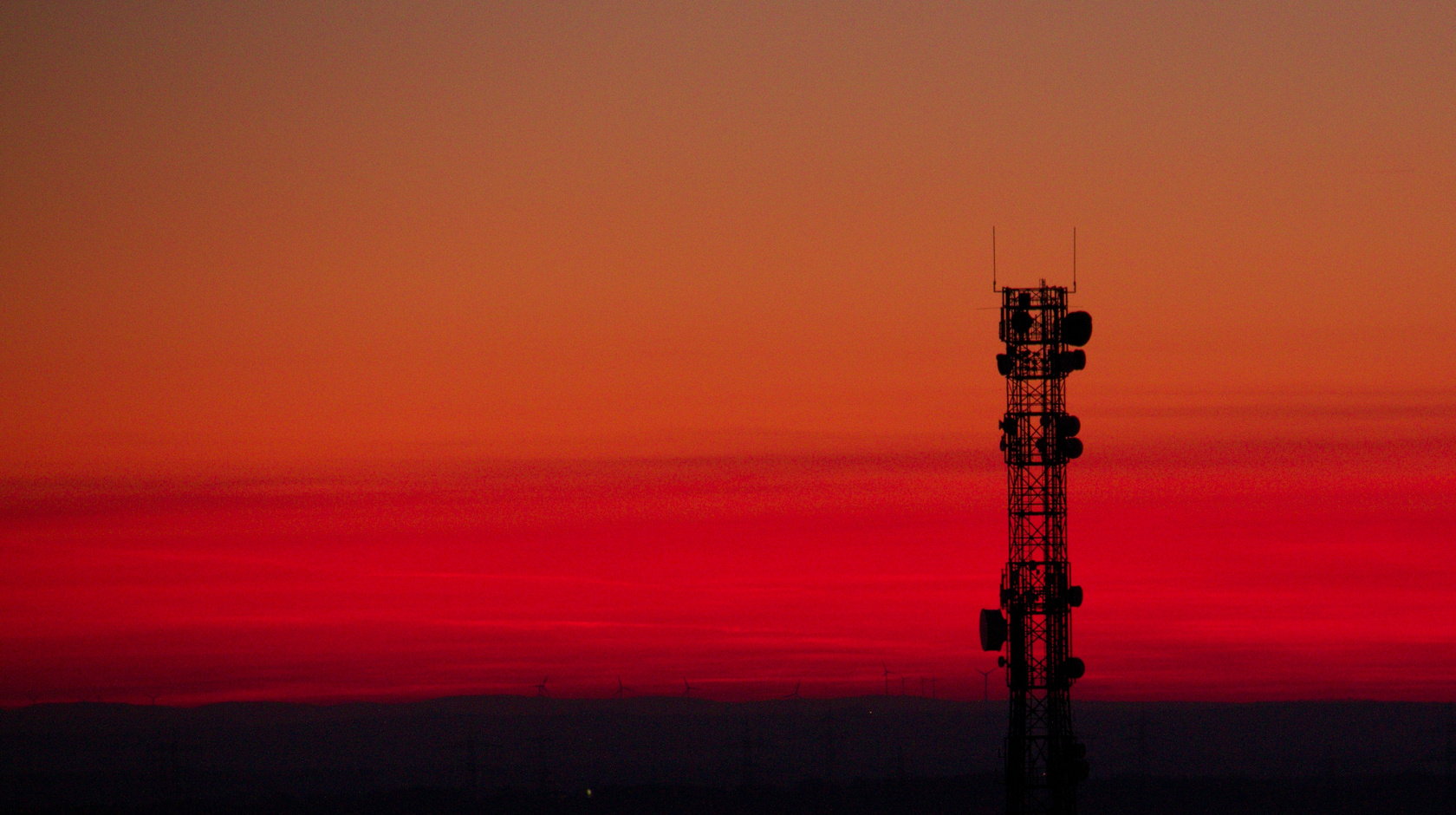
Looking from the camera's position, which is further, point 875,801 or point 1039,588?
point 875,801

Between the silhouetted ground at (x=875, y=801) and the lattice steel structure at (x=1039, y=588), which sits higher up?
the lattice steel structure at (x=1039, y=588)

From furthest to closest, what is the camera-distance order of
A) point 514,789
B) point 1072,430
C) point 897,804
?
point 514,789
point 897,804
point 1072,430

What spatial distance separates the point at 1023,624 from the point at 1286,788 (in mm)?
140019

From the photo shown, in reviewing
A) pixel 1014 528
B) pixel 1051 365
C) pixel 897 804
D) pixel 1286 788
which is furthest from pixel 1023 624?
pixel 1286 788

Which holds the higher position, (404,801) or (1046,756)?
(1046,756)

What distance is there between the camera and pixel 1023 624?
6300 cm

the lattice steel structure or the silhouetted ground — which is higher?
the lattice steel structure

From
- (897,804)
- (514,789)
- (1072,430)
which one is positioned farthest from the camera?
(514,789)

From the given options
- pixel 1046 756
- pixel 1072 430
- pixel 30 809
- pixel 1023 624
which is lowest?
pixel 30 809

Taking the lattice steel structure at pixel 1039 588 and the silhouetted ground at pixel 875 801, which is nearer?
the lattice steel structure at pixel 1039 588

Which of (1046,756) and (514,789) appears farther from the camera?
(514,789)

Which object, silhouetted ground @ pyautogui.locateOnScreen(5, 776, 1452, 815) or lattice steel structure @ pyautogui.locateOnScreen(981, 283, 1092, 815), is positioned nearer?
lattice steel structure @ pyautogui.locateOnScreen(981, 283, 1092, 815)

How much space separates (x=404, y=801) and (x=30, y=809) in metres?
37.5

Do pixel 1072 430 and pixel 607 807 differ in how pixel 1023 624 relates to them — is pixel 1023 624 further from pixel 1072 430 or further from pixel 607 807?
pixel 607 807
